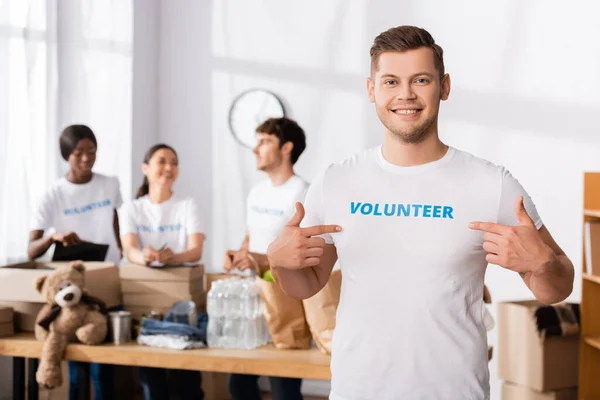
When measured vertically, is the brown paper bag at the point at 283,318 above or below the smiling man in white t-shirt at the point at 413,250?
below

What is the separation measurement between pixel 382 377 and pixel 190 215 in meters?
2.14

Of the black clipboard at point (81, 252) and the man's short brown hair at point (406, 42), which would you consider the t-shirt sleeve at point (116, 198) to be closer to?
the black clipboard at point (81, 252)

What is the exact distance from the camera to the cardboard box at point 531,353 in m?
3.71

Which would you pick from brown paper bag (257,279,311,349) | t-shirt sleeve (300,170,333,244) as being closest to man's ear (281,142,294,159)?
brown paper bag (257,279,311,349)

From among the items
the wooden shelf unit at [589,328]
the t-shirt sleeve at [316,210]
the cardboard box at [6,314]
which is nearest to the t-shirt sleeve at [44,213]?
the cardboard box at [6,314]

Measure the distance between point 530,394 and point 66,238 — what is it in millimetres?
2253

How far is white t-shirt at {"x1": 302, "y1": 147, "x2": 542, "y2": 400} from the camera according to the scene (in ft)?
5.35

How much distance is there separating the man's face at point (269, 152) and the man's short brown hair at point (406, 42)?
199cm

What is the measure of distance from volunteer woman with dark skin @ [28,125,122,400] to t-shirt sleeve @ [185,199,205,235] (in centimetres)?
70

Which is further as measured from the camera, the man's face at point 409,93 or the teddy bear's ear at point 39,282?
the teddy bear's ear at point 39,282

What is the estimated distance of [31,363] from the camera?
352 centimetres

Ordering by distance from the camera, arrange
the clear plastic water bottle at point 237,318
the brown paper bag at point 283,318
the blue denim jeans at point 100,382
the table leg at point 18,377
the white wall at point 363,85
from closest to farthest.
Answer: the brown paper bag at point 283,318
the clear plastic water bottle at point 237,318
the blue denim jeans at point 100,382
the table leg at point 18,377
the white wall at point 363,85

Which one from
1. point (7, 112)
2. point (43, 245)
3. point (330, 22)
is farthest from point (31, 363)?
point (330, 22)

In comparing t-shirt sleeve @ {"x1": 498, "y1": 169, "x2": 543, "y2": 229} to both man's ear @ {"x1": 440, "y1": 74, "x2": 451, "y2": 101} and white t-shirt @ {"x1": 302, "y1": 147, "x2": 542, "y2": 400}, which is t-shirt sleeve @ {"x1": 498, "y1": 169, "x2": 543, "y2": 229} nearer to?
white t-shirt @ {"x1": 302, "y1": 147, "x2": 542, "y2": 400}
